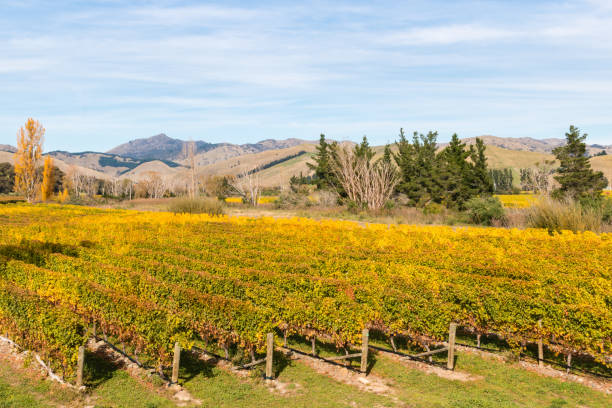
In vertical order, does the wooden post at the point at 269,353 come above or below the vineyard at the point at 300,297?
below

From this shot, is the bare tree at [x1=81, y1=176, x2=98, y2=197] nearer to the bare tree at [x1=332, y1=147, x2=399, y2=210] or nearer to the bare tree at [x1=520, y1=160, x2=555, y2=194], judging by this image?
the bare tree at [x1=332, y1=147, x2=399, y2=210]

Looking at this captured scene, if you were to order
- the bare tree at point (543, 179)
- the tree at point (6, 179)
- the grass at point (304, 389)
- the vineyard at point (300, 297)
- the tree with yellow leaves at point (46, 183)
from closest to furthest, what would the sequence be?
the grass at point (304, 389), the vineyard at point (300, 297), the bare tree at point (543, 179), the tree with yellow leaves at point (46, 183), the tree at point (6, 179)

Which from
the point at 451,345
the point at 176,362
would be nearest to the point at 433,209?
the point at 451,345

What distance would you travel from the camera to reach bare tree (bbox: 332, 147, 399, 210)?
41.2 metres

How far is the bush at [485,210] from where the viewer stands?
3203cm

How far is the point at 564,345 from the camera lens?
8523mm

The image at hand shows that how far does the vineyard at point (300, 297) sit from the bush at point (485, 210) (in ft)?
55.5

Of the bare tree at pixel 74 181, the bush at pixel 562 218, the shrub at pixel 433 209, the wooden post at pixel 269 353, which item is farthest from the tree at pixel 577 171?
the bare tree at pixel 74 181

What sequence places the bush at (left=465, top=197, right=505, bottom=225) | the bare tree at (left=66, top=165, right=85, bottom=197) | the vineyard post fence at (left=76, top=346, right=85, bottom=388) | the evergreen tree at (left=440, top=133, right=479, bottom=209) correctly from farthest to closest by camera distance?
the bare tree at (left=66, top=165, right=85, bottom=197) < the evergreen tree at (left=440, top=133, right=479, bottom=209) < the bush at (left=465, top=197, right=505, bottom=225) < the vineyard post fence at (left=76, top=346, right=85, bottom=388)

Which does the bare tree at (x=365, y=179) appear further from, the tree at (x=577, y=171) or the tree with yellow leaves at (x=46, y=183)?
the tree with yellow leaves at (x=46, y=183)

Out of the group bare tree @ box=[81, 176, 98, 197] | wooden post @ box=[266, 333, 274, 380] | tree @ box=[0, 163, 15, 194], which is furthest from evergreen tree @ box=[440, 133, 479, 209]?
bare tree @ box=[81, 176, 98, 197]

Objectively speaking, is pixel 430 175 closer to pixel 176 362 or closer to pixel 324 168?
pixel 324 168

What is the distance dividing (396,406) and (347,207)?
36.0 m

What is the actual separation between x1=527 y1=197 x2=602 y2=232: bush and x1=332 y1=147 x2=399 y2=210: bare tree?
17.3 meters
